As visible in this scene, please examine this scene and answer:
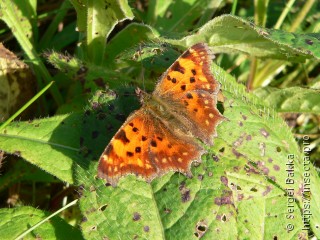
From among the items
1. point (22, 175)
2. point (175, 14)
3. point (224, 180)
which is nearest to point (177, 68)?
point (224, 180)

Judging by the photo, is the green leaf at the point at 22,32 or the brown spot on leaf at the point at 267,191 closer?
the brown spot on leaf at the point at 267,191

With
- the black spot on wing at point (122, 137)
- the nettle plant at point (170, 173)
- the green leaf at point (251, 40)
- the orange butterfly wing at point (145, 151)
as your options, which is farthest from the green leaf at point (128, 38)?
the black spot on wing at point (122, 137)

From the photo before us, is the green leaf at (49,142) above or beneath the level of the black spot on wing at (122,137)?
beneath

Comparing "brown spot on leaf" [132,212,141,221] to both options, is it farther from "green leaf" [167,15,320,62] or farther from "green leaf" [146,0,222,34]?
"green leaf" [146,0,222,34]

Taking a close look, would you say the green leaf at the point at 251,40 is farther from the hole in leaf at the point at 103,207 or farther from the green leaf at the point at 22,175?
the green leaf at the point at 22,175

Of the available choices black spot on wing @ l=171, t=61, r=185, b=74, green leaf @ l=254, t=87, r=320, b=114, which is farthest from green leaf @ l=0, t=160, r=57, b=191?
green leaf @ l=254, t=87, r=320, b=114

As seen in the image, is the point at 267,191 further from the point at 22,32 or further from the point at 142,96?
the point at 22,32

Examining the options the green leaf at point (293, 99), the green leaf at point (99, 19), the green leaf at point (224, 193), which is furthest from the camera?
the green leaf at point (293, 99)

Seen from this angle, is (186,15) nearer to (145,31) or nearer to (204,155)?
(145,31)

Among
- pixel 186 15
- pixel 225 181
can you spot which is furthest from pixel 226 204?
pixel 186 15
